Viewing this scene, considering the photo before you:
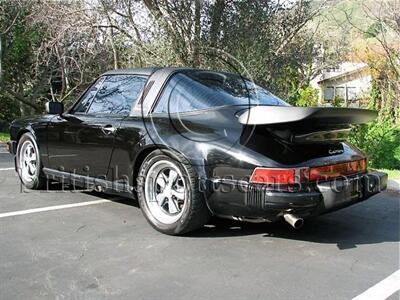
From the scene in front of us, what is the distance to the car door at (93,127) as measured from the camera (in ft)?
15.5

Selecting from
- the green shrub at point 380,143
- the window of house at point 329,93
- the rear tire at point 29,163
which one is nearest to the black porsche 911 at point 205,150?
the rear tire at point 29,163

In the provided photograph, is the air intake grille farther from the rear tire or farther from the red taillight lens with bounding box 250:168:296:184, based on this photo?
the rear tire

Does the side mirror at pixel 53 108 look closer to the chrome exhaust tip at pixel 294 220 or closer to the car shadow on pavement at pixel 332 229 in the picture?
the car shadow on pavement at pixel 332 229

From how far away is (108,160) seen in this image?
4.70 meters

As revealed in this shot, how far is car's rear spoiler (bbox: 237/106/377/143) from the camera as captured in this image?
11.6 ft

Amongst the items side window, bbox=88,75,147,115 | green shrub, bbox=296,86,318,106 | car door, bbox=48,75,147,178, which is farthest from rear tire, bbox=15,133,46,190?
green shrub, bbox=296,86,318,106

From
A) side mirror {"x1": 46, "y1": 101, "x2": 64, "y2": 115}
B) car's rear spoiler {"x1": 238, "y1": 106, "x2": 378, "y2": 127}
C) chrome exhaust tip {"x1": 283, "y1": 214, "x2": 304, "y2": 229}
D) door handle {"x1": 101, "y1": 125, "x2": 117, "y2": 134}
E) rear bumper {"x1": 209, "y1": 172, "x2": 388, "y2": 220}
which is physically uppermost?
side mirror {"x1": 46, "y1": 101, "x2": 64, "y2": 115}

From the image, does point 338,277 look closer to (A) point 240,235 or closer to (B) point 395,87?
(A) point 240,235

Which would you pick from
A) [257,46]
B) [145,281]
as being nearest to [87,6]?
[257,46]

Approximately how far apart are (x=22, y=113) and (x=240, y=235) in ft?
52.2

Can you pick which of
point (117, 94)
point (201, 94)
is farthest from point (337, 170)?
point (117, 94)

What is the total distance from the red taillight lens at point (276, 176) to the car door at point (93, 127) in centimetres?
166

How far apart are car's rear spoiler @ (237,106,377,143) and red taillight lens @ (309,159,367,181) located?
0.24 m

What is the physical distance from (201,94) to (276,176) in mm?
1157
